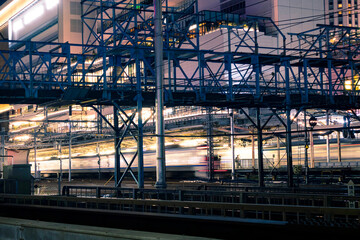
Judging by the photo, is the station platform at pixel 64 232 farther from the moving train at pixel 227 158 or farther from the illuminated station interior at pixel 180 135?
the moving train at pixel 227 158

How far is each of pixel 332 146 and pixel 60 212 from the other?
45.7 m

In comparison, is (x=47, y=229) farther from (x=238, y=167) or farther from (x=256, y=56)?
(x=238, y=167)

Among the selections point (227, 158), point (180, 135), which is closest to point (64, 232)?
point (180, 135)

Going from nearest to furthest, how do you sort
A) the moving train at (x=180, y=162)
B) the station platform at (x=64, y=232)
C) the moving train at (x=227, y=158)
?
the station platform at (x=64, y=232) → the moving train at (x=227, y=158) → the moving train at (x=180, y=162)

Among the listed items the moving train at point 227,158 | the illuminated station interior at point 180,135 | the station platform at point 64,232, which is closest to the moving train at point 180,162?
the moving train at point 227,158

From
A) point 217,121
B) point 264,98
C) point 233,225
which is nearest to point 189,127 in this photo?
point 217,121

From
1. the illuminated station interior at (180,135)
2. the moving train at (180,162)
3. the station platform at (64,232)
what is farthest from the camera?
the moving train at (180,162)

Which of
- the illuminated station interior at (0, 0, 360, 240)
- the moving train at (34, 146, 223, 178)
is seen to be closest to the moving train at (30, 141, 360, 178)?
the moving train at (34, 146, 223, 178)

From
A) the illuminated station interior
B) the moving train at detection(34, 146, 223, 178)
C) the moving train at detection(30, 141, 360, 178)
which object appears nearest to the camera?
the illuminated station interior

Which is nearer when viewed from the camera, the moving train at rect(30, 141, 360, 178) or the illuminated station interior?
the illuminated station interior

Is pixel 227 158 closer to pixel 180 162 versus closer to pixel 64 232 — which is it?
pixel 180 162

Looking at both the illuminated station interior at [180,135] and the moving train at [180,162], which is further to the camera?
the moving train at [180,162]

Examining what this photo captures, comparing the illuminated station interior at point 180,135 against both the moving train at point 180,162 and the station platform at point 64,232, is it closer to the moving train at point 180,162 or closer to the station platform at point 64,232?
the station platform at point 64,232

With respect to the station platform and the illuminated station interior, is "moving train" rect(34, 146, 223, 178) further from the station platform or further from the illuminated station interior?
the station platform
